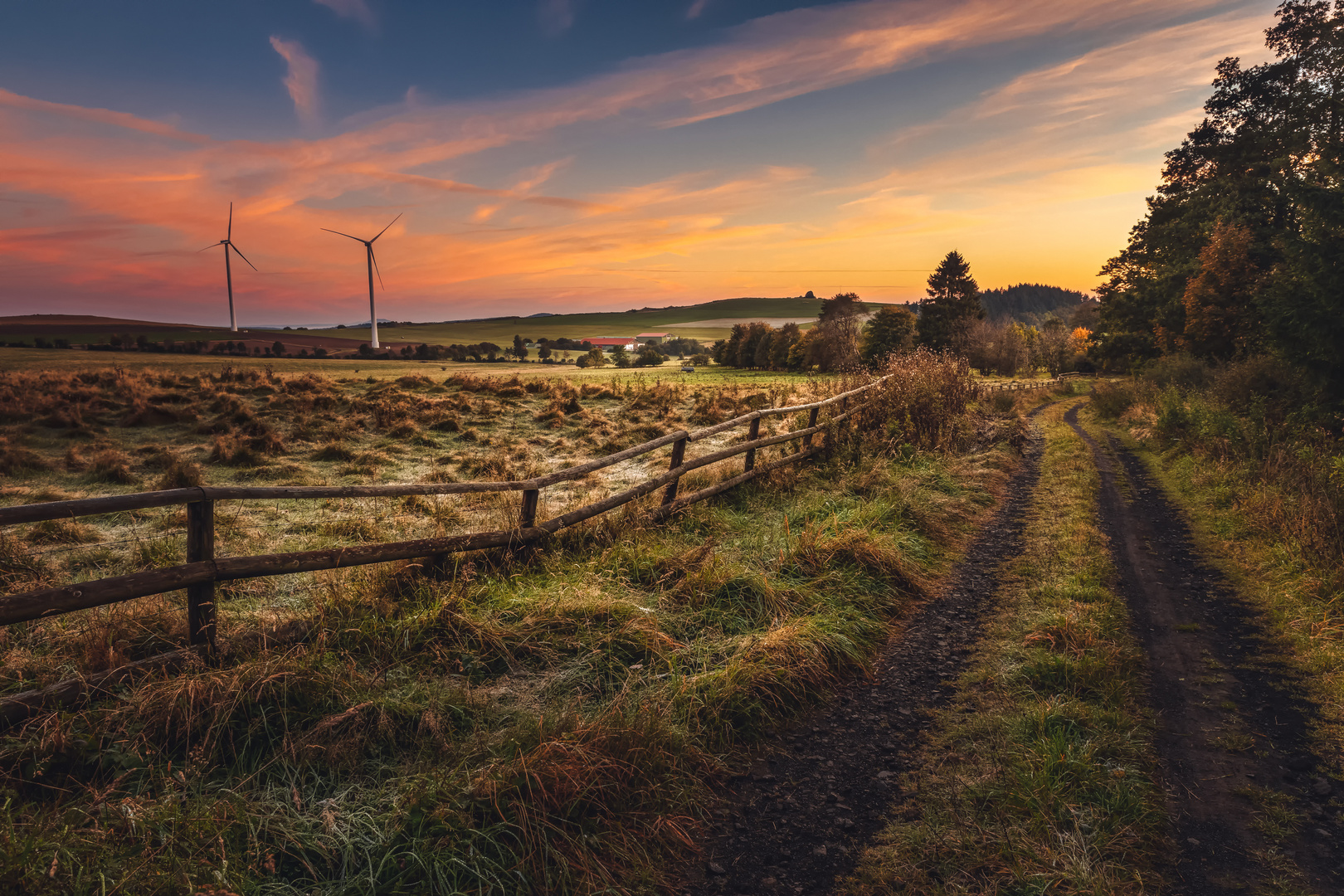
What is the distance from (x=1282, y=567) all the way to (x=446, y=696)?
9.49 metres

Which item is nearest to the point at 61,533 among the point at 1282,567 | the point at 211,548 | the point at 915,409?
the point at 211,548

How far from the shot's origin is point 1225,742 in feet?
13.7

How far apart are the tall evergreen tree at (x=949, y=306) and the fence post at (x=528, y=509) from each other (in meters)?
62.7

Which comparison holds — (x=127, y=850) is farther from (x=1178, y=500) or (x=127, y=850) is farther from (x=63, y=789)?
(x=1178, y=500)

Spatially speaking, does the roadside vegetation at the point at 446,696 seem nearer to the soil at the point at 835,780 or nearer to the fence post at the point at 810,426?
the soil at the point at 835,780

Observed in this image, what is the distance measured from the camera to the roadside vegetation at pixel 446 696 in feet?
9.48

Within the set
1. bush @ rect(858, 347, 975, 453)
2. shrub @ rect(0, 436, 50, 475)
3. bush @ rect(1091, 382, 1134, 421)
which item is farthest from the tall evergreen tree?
shrub @ rect(0, 436, 50, 475)

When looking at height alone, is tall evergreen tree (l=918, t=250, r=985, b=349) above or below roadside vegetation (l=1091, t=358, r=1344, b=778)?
above

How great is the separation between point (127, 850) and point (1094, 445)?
71.1 feet

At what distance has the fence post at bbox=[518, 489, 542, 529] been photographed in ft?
20.4

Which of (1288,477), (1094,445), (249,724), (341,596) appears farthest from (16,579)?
(1094,445)

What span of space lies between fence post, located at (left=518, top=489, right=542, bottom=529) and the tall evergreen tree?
62.7m

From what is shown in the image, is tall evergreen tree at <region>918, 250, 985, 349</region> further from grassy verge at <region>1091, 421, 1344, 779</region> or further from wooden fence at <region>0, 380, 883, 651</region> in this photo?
wooden fence at <region>0, 380, 883, 651</region>

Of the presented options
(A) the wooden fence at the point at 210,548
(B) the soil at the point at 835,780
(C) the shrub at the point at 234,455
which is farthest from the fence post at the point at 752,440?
(C) the shrub at the point at 234,455
